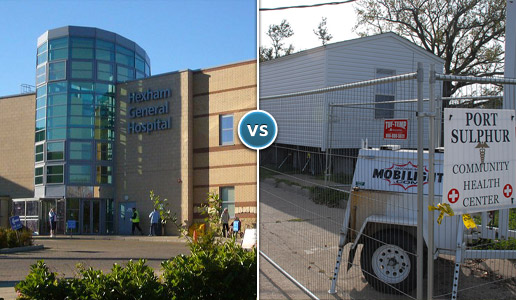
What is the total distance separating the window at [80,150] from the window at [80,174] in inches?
20.7

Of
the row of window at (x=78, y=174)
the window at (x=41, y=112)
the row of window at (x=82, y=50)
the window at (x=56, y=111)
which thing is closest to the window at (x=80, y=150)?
the row of window at (x=78, y=174)

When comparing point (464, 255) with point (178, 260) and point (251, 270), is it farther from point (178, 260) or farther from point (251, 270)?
point (178, 260)

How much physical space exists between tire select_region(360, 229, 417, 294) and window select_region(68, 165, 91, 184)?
82.3 feet

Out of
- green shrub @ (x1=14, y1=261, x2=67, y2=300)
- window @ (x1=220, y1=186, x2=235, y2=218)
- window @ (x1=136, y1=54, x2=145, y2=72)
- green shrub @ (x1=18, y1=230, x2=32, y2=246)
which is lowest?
green shrub @ (x1=18, y1=230, x2=32, y2=246)

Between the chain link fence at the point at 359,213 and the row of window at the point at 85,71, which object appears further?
the row of window at the point at 85,71

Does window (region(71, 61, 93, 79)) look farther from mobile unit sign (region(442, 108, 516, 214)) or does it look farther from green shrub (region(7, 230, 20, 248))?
mobile unit sign (region(442, 108, 516, 214))

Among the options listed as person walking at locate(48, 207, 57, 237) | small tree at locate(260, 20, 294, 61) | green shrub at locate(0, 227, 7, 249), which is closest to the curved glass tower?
person walking at locate(48, 207, 57, 237)

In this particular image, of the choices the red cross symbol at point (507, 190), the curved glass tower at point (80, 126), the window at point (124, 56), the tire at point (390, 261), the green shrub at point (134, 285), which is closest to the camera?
the red cross symbol at point (507, 190)

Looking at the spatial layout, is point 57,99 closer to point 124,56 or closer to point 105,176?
point 124,56

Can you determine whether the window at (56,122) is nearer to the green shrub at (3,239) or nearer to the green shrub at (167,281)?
the green shrub at (3,239)

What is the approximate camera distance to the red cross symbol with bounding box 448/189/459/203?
434 cm

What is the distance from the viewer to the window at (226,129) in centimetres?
2339

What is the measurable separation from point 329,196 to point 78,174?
24.9 metres

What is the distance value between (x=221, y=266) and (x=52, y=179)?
24733 mm
